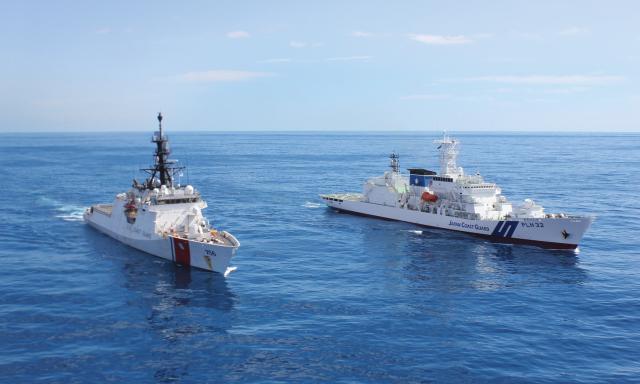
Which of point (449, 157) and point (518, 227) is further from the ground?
point (449, 157)

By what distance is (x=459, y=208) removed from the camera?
63688 millimetres

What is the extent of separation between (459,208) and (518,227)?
885 cm

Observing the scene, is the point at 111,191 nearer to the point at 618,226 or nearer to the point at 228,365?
the point at 228,365

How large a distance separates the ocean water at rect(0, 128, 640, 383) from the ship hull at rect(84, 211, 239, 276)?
106 cm

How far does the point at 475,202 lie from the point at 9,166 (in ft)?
390

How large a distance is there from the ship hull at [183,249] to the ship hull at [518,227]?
31160mm

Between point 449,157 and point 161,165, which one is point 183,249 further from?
point 449,157

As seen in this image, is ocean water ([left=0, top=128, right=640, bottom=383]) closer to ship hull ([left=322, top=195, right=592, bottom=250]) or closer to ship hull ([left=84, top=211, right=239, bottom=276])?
ship hull ([left=84, top=211, right=239, bottom=276])

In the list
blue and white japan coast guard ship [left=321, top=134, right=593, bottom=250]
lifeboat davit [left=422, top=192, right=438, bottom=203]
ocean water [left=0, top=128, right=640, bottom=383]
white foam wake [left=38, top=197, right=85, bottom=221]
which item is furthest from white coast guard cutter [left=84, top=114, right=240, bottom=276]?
lifeboat davit [left=422, top=192, right=438, bottom=203]

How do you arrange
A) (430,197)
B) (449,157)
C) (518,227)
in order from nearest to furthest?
(518,227), (430,197), (449,157)

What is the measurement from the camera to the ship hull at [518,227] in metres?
52.7

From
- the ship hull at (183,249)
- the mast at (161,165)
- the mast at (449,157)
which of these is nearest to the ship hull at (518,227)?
the mast at (449,157)

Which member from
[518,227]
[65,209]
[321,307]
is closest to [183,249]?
[321,307]

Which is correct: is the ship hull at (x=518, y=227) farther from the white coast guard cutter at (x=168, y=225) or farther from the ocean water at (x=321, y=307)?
the white coast guard cutter at (x=168, y=225)
